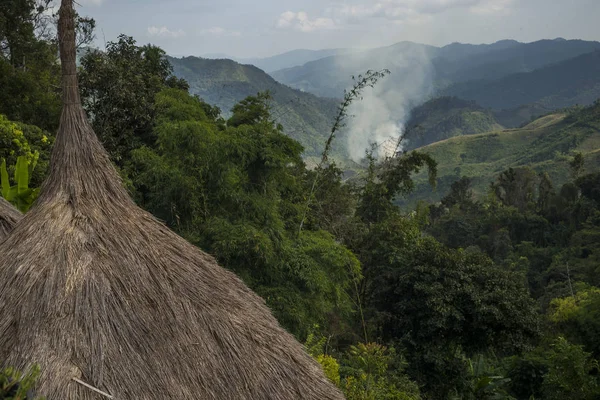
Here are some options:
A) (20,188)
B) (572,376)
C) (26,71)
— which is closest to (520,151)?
(572,376)

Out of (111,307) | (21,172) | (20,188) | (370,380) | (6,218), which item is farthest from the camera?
(370,380)

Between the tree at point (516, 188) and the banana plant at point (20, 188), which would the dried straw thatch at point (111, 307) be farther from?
the tree at point (516, 188)

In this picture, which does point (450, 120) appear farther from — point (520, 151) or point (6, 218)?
point (6, 218)

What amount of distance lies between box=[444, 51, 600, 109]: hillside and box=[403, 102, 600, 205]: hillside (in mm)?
81182

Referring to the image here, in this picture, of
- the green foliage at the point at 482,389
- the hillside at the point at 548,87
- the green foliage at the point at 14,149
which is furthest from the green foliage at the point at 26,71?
the hillside at the point at 548,87

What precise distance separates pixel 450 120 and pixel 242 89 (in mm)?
52655

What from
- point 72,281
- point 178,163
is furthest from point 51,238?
point 178,163

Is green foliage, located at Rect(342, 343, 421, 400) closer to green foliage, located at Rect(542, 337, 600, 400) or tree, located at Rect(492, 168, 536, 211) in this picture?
green foliage, located at Rect(542, 337, 600, 400)

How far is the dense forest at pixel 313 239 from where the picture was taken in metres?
7.61

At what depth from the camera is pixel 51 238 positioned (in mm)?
3131

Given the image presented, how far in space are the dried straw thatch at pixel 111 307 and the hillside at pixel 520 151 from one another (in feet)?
189

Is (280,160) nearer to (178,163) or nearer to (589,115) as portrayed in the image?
(178,163)

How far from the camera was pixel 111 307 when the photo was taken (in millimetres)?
3039

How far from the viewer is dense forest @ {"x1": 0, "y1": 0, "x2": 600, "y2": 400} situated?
7.61 metres
